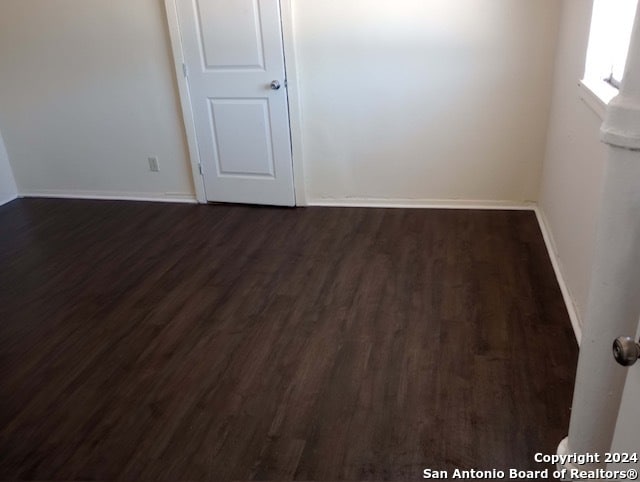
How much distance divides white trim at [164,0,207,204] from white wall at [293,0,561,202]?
33.8 inches

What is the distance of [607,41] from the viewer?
2479 mm

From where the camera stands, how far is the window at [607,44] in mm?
2324

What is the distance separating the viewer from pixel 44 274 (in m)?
3.22

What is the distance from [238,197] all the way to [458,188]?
1655 millimetres

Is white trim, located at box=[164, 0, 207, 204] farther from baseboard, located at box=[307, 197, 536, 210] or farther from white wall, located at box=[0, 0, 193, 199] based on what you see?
baseboard, located at box=[307, 197, 536, 210]

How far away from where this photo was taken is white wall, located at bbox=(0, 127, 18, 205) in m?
4.46

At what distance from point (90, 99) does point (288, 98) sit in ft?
5.31

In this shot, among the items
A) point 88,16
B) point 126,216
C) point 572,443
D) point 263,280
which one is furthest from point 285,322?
point 88,16

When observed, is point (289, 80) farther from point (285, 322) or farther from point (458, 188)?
point (285, 322)

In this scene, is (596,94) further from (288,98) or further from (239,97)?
(239,97)

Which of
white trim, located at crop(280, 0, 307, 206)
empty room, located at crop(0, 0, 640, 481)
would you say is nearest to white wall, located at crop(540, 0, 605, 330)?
empty room, located at crop(0, 0, 640, 481)

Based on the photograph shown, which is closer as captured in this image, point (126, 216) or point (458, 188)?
point (458, 188)

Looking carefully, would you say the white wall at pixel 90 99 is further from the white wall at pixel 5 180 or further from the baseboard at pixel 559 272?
the baseboard at pixel 559 272

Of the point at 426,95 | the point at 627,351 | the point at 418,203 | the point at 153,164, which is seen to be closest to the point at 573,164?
the point at 426,95
